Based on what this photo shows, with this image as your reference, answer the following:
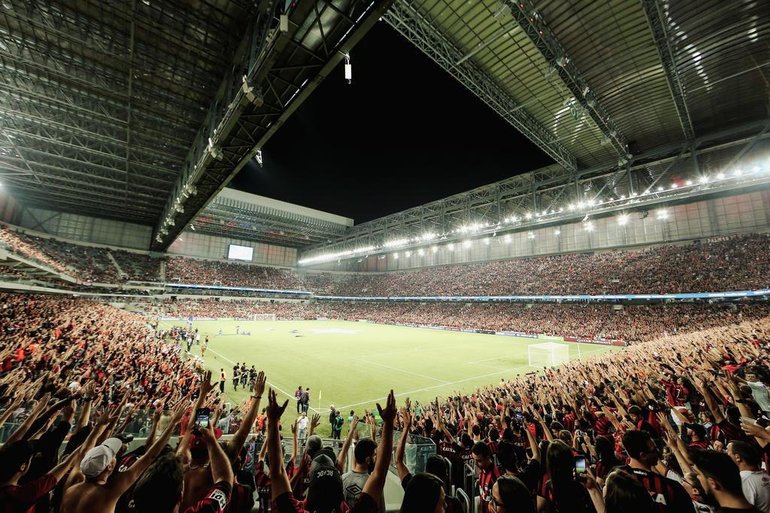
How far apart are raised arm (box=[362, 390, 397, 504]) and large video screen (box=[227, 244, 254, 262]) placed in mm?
69158

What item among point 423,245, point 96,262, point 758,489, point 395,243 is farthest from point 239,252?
point 758,489

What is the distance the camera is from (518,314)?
42312 millimetres

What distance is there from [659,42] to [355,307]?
60066 mm

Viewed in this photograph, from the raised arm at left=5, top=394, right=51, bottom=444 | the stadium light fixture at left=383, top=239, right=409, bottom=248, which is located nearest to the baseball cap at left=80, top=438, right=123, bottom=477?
the raised arm at left=5, top=394, right=51, bottom=444

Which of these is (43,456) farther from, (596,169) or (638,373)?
(596,169)

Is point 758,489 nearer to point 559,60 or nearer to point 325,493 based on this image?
point 325,493

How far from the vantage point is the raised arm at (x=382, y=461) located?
2092 mm

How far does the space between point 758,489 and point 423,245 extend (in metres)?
34.9

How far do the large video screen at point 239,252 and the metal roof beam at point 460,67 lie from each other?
198 ft

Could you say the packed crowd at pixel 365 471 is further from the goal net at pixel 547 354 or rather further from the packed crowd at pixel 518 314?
the packed crowd at pixel 518 314

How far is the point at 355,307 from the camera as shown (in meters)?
66.4

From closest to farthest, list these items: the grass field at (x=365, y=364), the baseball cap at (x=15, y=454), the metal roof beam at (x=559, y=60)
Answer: the baseball cap at (x=15, y=454)
the metal roof beam at (x=559, y=60)
the grass field at (x=365, y=364)

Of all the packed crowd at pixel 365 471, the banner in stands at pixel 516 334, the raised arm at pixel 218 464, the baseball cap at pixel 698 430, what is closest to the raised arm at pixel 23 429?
the packed crowd at pixel 365 471

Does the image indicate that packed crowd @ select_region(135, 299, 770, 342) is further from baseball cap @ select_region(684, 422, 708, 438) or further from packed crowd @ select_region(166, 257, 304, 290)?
baseball cap @ select_region(684, 422, 708, 438)
